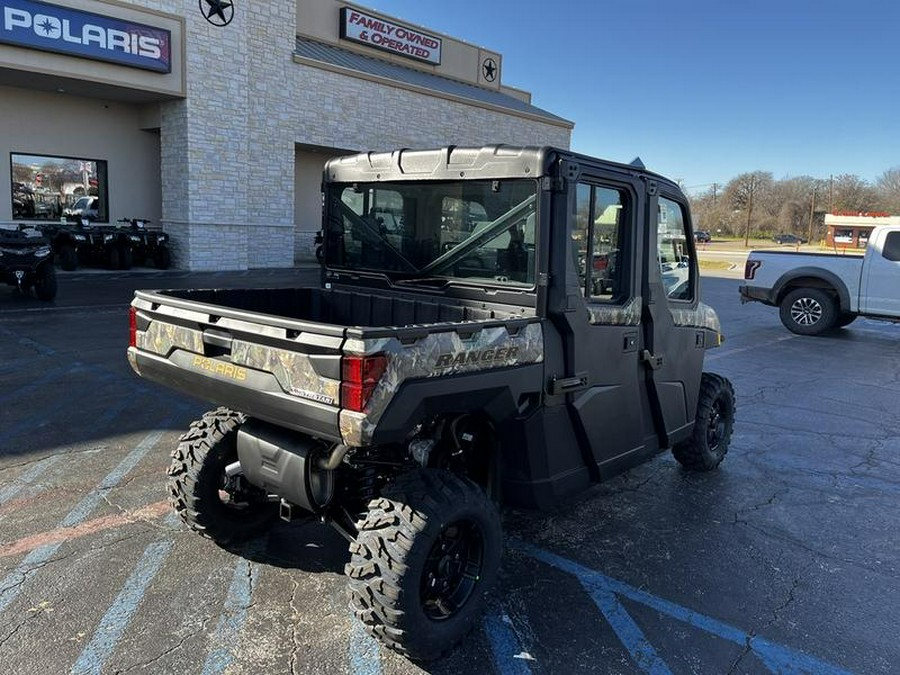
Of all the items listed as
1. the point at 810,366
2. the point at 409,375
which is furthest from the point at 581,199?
the point at 810,366

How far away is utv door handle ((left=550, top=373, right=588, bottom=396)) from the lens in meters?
3.38

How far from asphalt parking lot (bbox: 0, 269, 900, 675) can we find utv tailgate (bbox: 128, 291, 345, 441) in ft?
3.28

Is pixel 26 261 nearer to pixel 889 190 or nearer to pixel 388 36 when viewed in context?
pixel 388 36

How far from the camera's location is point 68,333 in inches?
378

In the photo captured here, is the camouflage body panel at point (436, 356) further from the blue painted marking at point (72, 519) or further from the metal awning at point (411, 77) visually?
the metal awning at point (411, 77)

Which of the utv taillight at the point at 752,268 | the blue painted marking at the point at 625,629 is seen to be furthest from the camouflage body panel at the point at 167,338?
the utv taillight at the point at 752,268

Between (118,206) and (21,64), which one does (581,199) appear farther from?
(118,206)

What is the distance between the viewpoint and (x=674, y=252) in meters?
4.46

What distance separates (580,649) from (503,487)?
2.79 ft

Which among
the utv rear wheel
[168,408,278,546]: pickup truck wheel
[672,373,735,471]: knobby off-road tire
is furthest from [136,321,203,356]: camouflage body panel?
the utv rear wheel

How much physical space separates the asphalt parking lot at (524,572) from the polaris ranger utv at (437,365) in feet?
0.92

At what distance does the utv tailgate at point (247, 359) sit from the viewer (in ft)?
8.60

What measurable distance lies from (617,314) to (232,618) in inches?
98.4

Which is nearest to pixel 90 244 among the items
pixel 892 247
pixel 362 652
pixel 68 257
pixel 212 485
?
pixel 68 257
